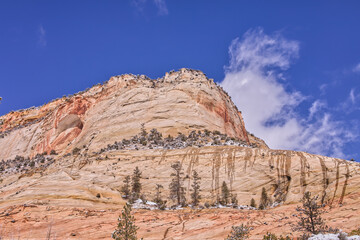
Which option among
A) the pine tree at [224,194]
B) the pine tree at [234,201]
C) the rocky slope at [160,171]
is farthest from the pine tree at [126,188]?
the pine tree at [234,201]

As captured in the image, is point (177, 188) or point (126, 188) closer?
point (177, 188)

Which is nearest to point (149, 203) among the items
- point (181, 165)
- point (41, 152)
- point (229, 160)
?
point (181, 165)

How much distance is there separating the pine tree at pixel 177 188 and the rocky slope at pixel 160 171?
27.4 inches

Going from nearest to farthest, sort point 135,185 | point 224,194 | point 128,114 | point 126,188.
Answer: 1. point 224,194
2. point 126,188
3. point 135,185
4. point 128,114

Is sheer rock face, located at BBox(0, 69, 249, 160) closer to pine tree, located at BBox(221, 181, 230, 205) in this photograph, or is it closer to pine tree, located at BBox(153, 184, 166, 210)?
pine tree, located at BBox(153, 184, 166, 210)

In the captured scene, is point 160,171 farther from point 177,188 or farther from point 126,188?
point 126,188

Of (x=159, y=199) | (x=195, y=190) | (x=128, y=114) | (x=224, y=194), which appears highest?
(x=128, y=114)

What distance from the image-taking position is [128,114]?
57.1 meters

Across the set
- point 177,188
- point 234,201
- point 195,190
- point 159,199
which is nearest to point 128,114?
point 177,188

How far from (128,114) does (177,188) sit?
2621 centimetres

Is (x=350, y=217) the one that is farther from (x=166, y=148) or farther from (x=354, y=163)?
(x=166, y=148)

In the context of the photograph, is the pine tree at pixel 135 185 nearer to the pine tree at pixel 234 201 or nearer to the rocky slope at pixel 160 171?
the rocky slope at pixel 160 171

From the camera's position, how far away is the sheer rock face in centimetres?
5344

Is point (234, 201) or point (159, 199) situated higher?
point (234, 201)
